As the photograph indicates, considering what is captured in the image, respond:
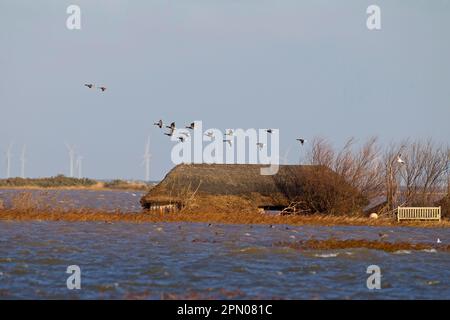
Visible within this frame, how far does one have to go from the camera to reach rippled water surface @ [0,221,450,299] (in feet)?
82.2

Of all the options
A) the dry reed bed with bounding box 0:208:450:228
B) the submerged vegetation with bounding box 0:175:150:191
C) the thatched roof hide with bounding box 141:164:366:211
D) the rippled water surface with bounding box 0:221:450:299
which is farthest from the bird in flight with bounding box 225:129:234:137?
the submerged vegetation with bounding box 0:175:150:191

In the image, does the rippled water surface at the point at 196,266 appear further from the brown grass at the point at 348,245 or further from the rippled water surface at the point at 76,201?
the rippled water surface at the point at 76,201

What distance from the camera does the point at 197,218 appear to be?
5009 centimetres

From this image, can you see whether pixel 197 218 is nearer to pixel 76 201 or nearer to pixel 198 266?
pixel 198 266

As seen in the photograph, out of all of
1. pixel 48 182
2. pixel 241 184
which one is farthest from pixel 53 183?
pixel 241 184

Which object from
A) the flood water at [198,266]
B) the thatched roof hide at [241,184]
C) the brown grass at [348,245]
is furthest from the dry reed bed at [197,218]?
the brown grass at [348,245]

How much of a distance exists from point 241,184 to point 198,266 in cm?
2730

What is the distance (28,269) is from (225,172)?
30541 mm

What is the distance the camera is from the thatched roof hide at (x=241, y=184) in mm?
55562

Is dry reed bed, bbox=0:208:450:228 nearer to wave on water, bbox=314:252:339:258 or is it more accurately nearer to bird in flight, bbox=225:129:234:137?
bird in flight, bbox=225:129:234:137

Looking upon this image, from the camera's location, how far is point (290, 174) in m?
58.1

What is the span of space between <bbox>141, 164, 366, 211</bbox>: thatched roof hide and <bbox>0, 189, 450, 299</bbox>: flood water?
36.6 feet

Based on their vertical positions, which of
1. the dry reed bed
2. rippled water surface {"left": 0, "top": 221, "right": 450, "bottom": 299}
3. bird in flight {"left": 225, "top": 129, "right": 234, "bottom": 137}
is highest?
bird in flight {"left": 225, "top": 129, "right": 234, "bottom": 137}

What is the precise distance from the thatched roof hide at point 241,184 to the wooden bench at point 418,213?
4166 millimetres
